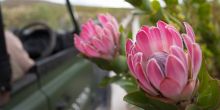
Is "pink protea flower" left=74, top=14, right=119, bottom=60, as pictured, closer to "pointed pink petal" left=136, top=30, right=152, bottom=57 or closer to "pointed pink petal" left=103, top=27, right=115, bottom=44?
"pointed pink petal" left=103, top=27, right=115, bottom=44

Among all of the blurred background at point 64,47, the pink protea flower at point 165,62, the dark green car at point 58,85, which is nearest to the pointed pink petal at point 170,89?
the pink protea flower at point 165,62

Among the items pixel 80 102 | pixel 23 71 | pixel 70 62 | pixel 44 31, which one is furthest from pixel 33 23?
pixel 23 71

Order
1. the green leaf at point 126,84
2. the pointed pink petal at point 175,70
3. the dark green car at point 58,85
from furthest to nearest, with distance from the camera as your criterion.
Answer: the dark green car at point 58,85
the green leaf at point 126,84
the pointed pink petal at point 175,70

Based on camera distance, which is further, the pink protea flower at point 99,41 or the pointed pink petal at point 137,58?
the pink protea flower at point 99,41

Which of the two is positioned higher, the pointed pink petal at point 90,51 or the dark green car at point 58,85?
the pointed pink petal at point 90,51

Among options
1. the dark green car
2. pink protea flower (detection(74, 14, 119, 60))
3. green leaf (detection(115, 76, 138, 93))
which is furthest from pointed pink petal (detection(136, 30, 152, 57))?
the dark green car

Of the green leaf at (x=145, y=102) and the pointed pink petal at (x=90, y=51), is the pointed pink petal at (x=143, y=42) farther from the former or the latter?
the pointed pink petal at (x=90, y=51)
